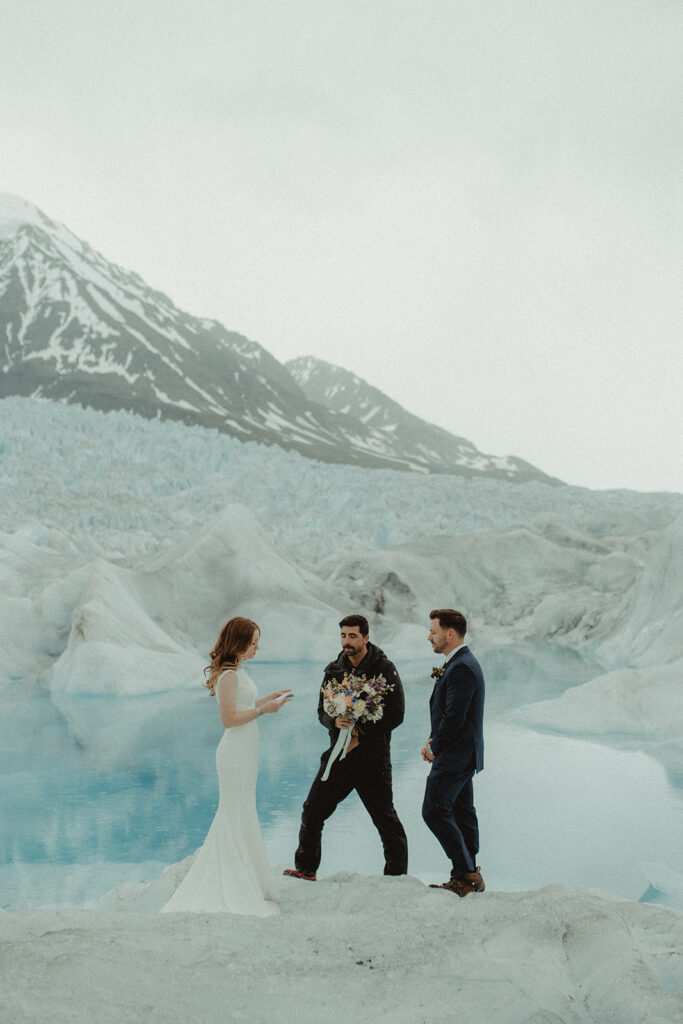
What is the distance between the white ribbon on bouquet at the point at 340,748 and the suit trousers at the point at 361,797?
0.09ft

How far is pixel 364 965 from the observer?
284cm

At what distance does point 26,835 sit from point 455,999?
5411 millimetres

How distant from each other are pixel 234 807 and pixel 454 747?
3.64ft

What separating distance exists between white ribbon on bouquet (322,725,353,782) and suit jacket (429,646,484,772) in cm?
45

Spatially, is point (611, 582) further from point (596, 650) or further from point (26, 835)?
point (26, 835)

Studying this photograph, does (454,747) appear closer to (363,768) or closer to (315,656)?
(363,768)

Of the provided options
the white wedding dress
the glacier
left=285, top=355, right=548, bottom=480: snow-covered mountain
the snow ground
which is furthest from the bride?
left=285, top=355, right=548, bottom=480: snow-covered mountain

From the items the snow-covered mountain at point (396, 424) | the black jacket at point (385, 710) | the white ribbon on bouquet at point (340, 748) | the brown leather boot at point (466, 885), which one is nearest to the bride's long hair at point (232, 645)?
the black jacket at point (385, 710)

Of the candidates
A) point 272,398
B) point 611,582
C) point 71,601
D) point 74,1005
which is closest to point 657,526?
Result: point 611,582

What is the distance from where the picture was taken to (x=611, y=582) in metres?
23.3

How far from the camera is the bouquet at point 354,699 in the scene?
4.05 meters

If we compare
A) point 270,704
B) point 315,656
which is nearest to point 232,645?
point 270,704

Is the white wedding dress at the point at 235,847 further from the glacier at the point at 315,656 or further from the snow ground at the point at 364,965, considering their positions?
the snow ground at the point at 364,965

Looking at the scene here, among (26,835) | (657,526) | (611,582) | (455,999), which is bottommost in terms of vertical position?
(26,835)
